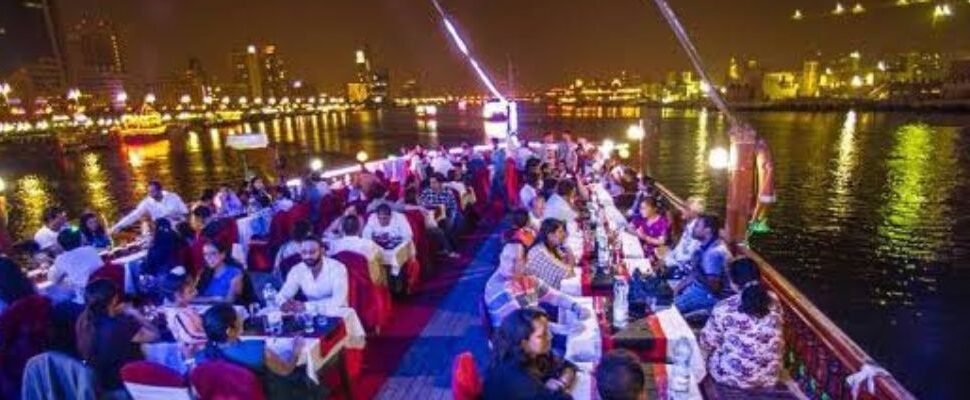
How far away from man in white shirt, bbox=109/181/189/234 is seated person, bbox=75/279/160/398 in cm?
738

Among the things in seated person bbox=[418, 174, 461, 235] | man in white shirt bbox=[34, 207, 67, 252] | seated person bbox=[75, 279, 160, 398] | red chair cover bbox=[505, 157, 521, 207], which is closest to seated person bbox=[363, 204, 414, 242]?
seated person bbox=[418, 174, 461, 235]

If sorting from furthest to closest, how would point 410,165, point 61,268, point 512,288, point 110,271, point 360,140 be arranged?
1. point 360,140
2. point 410,165
3. point 61,268
4. point 110,271
5. point 512,288

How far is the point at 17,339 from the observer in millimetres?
5332

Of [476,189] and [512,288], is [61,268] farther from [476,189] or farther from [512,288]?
[476,189]

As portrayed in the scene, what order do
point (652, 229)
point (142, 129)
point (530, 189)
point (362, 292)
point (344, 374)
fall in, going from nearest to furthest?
point (344, 374) → point (362, 292) → point (652, 229) → point (530, 189) → point (142, 129)

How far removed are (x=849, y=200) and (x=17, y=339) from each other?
37.2m

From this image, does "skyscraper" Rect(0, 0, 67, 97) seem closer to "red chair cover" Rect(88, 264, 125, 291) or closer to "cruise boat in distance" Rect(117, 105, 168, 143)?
"cruise boat in distance" Rect(117, 105, 168, 143)

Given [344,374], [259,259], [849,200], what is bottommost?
[849,200]

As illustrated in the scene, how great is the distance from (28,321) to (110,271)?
1.91 m

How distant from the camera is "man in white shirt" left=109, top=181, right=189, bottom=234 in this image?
12.2 meters

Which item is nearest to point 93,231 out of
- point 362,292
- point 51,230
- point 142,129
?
point 51,230

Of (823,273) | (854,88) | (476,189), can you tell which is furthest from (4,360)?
(854,88)

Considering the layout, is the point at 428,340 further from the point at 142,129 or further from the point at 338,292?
the point at 142,129

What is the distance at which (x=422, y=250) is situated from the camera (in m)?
10.0
